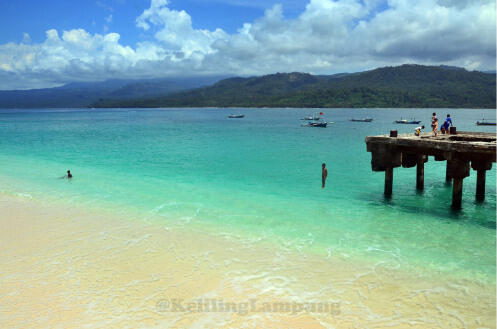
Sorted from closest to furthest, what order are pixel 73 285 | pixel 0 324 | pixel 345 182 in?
1. pixel 0 324
2. pixel 73 285
3. pixel 345 182

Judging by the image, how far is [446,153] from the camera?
16438 millimetres

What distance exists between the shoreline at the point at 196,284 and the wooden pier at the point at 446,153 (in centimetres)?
680

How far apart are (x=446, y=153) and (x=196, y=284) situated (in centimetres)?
1229

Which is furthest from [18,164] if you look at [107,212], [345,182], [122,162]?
[345,182]

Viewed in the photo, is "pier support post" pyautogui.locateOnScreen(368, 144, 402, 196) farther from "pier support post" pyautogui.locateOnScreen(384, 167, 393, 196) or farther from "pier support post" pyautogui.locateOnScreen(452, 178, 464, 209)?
"pier support post" pyautogui.locateOnScreen(452, 178, 464, 209)

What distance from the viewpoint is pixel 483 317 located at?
907cm

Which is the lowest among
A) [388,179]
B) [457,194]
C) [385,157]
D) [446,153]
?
[457,194]

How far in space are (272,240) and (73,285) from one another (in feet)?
22.8

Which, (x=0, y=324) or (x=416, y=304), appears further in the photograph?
(x=416, y=304)

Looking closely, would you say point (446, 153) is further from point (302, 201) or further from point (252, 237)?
point (252, 237)

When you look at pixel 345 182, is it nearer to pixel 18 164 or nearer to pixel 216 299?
pixel 216 299

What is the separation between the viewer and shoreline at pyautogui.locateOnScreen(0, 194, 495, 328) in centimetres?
909

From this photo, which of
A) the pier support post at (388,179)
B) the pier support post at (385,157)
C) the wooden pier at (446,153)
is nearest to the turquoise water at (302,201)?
the pier support post at (388,179)

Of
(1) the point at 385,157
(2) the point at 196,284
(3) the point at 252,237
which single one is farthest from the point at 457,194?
(2) the point at 196,284
